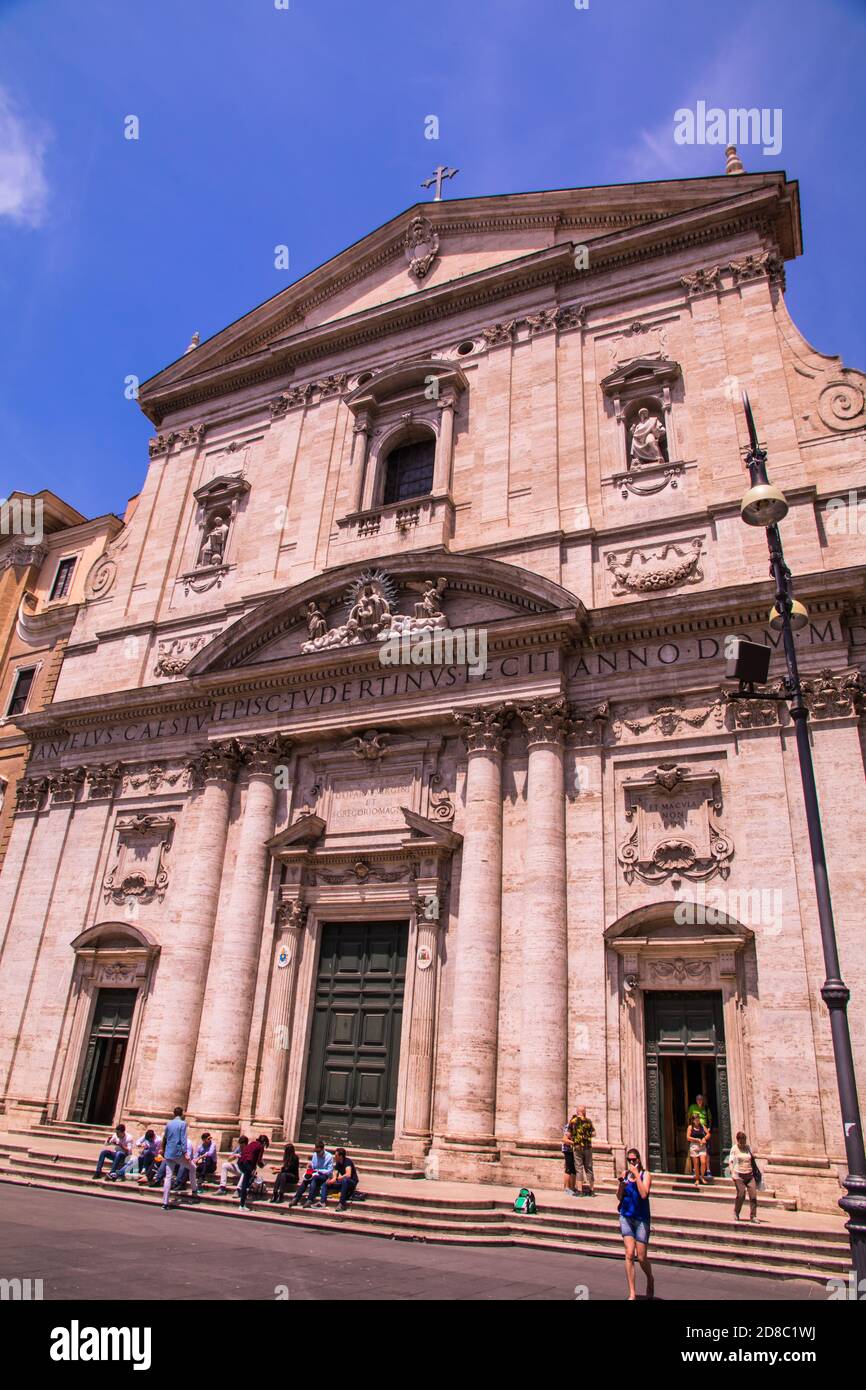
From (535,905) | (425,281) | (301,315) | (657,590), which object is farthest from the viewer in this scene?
(301,315)

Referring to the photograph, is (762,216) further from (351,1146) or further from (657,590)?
(351,1146)

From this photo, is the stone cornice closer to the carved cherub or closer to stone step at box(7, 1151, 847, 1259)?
the carved cherub

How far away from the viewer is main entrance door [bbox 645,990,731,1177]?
14422 millimetres

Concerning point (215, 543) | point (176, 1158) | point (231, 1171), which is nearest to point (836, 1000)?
point (176, 1158)

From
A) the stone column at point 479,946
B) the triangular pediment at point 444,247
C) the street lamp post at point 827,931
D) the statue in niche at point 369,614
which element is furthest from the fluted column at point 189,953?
the street lamp post at point 827,931

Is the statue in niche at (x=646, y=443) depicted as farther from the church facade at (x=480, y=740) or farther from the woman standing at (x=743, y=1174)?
the woman standing at (x=743, y=1174)

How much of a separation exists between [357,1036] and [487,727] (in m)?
6.38

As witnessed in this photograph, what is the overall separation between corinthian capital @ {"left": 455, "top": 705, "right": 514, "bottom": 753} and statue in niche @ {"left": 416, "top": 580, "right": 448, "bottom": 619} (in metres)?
2.63

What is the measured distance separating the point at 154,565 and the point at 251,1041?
13.5 metres

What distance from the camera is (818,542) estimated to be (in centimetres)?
1661

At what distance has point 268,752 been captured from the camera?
2036cm

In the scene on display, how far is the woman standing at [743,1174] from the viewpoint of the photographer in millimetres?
11852
